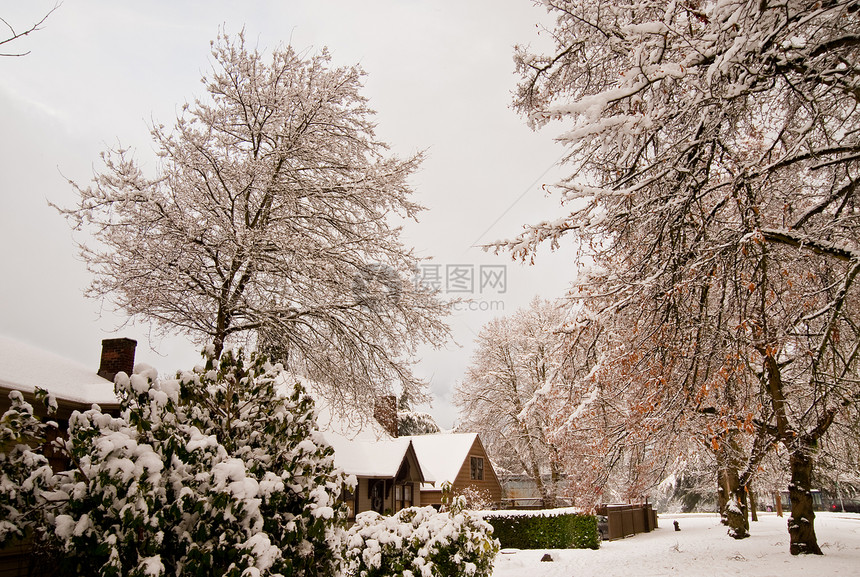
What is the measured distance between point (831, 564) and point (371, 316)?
11297 mm

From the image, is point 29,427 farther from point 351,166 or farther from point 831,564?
point 831,564

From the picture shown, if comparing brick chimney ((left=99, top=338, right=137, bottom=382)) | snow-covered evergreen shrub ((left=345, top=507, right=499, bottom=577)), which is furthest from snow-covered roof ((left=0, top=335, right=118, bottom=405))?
snow-covered evergreen shrub ((left=345, top=507, right=499, bottom=577))

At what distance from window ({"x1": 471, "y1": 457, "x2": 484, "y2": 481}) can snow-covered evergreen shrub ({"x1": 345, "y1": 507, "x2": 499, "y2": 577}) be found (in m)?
25.9

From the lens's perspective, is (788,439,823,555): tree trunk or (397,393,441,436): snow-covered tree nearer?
(788,439,823,555): tree trunk

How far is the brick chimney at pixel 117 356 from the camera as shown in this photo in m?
13.1

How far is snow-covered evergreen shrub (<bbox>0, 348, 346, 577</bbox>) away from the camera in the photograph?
10.6ft

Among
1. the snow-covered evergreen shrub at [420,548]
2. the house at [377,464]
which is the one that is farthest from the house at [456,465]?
the snow-covered evergreen shrub at [420,548]

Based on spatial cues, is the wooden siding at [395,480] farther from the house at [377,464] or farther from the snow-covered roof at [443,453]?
the snow-covered roof at [443,453]

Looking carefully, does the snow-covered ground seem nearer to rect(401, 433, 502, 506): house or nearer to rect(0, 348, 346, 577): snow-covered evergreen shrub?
rect(401, 433, 502, 506): house

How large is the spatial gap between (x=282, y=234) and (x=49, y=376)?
5.41 metres

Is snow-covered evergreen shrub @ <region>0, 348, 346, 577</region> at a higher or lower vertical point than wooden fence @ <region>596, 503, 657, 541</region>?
higher

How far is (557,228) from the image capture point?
16.7 ft

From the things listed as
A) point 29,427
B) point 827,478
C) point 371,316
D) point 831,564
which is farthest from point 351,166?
point 827,478

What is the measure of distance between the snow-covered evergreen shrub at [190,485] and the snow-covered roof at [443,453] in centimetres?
2509
